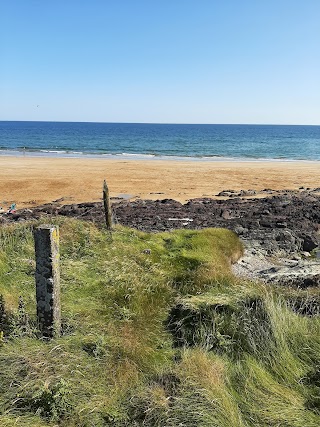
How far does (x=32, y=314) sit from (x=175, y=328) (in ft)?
7.88

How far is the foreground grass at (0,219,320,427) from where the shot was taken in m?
4.64

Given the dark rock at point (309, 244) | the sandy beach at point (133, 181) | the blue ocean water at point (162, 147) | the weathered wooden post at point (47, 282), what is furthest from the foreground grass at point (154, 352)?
the blue ocean water at point (162, 147)

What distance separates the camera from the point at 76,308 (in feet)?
23.5

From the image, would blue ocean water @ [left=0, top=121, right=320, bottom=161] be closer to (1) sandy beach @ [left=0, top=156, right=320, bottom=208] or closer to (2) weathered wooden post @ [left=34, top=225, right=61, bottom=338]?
(1) sandy beach @ [left=0, top=156, right=320, bottom=208]

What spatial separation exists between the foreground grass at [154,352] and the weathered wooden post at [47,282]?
23 centimetres

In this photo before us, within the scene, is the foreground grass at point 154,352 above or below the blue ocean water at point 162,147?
below

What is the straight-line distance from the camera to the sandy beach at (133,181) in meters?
25.8

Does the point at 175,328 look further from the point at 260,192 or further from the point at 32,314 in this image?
the point at 260,192

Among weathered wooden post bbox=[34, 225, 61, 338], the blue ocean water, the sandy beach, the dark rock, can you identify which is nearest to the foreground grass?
weathered wooden post bbox=[34, 225, 61, 338]

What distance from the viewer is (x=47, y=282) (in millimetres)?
6070

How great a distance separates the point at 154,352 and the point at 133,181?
25.8 metres

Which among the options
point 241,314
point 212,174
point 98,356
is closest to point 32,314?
point 98,356

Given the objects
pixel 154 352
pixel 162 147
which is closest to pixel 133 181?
pixel 154 352

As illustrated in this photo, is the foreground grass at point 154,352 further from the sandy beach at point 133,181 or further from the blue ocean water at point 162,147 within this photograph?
the blue ocean water at point 162,147
